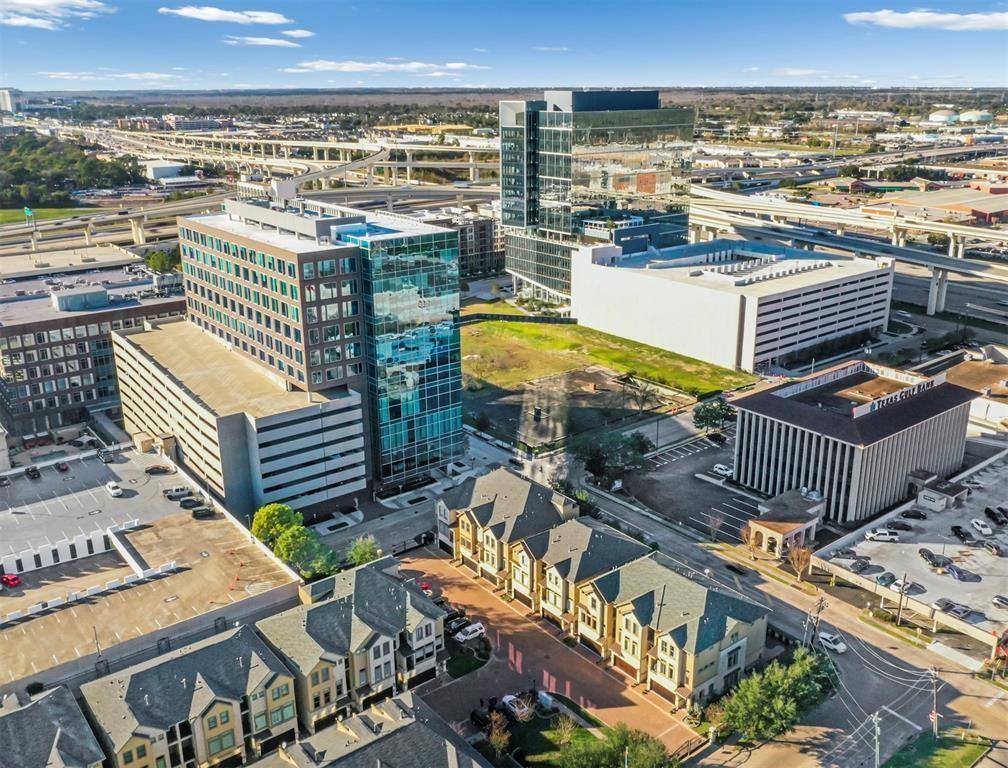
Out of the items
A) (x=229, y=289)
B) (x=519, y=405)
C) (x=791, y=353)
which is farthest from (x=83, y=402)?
(x=791, y=353)

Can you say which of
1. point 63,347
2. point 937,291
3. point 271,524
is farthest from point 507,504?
point 937,291

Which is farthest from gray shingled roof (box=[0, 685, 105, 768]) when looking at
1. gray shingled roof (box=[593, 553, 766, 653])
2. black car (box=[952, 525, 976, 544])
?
black car (box=[952, 525, 976, 544])

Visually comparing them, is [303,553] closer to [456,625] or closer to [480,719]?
[456,625]

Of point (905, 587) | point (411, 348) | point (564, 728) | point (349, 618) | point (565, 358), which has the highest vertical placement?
point (411, 348)

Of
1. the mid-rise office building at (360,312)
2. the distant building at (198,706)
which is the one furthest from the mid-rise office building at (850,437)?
the distant building at (198,706)

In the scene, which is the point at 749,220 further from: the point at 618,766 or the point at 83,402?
the point at 618,766
